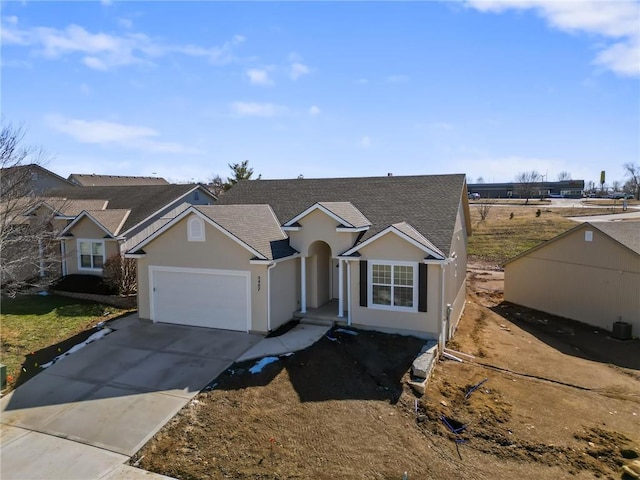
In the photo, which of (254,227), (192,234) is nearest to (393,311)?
(254,227)

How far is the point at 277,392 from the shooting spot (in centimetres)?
1077

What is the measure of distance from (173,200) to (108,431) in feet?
56.2

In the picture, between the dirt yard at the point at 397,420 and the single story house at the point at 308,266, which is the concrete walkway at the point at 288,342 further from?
the single story house at the point at 308,266

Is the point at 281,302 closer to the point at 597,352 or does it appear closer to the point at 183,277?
the point at 183,277

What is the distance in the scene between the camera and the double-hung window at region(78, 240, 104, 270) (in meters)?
21.6

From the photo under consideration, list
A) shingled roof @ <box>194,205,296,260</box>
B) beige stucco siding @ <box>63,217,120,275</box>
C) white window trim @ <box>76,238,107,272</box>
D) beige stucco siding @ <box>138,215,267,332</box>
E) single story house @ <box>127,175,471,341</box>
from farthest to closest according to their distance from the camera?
1. white window trim @ <box>76,238,107,272</box>
2. beige stucco siding @ <box>63,217,120,275</box>
3. shingled roof @ <box>194,205,296,260</box>
4. beige stucco siding @ <box>138,215,267,332</box>
5. single story house @ <box>127,175,471,341</box>

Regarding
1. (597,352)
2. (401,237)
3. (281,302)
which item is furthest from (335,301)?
(597,352)

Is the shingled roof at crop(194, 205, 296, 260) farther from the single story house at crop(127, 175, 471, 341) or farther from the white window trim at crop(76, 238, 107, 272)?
the white window trim at crop(76, 238, 107, 272)

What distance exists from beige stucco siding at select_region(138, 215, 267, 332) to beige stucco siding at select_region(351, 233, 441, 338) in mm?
3304

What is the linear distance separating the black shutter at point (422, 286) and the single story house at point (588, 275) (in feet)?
33.4

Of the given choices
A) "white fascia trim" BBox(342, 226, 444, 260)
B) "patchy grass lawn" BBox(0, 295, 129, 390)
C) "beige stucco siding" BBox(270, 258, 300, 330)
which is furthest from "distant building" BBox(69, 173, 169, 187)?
"white fascia trim" BBox(342, 226, 444, 260)

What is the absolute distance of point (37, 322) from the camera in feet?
54.2

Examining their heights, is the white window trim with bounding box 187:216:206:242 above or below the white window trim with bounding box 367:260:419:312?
above

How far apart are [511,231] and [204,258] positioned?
36.7 metres
